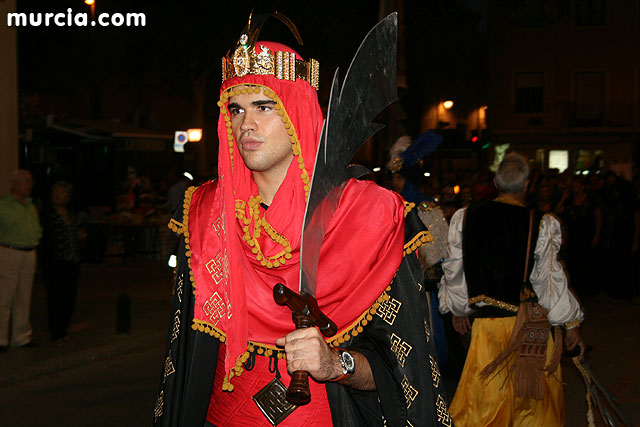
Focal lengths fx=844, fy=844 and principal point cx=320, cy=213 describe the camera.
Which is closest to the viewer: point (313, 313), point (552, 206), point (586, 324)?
point (313, 313)

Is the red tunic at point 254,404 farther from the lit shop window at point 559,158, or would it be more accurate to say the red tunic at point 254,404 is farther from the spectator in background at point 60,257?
the lit shop window at point 559,158

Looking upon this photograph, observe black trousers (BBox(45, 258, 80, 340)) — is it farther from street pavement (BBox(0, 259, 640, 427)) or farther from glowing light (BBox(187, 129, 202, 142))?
glowing light (BBox(187, 129, 202, 142))

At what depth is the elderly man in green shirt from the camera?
9.65 metres

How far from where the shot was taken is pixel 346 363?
8.41 ft

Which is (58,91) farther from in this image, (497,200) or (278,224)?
(278,224)

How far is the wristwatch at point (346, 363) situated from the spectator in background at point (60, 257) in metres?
8.05

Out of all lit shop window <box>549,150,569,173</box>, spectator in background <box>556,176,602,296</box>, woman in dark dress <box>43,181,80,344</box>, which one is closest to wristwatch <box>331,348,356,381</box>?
woman in dark dress <box>43,181,80,344</box>

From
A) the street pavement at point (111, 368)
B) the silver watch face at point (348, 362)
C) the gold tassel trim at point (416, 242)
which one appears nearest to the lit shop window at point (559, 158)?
the street pavement at point (111, 368)

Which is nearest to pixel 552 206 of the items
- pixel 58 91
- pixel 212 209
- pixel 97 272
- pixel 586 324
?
pixel 586 324

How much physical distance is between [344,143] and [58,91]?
116 ft

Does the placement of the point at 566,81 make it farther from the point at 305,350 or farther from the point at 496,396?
the point at 305,350

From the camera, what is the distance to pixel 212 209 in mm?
3076

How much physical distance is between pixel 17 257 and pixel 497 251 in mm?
6239

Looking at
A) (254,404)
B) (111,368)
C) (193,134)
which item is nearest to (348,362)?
(254,404)
